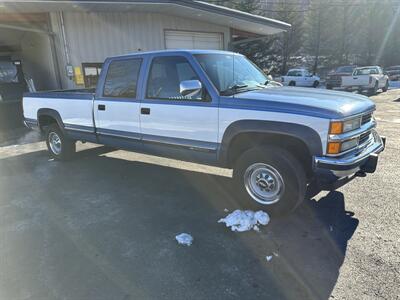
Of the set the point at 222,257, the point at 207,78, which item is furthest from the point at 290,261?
the point at 207,78

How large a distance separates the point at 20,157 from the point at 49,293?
5.66 m

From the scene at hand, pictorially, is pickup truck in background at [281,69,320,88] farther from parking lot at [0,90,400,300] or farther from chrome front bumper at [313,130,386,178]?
chrome front bumper at [313,130,386,178]

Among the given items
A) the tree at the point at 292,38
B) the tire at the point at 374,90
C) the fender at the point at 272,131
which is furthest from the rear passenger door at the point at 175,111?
the tree at the point at 292,38

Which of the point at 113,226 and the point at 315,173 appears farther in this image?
the point at 113,226

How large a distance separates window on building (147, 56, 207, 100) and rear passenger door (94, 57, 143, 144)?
11.3 inches

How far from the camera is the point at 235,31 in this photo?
16703 millimetres

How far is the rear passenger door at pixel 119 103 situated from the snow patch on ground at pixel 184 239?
200 cm

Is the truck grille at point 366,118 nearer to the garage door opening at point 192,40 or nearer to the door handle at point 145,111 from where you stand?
the door handle at point 145,111

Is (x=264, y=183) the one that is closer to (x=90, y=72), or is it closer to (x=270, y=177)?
(x=270, y=177)

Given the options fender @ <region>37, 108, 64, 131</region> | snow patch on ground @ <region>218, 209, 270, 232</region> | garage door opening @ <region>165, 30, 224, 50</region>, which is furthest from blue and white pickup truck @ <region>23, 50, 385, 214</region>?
garage door opening @ <region>165, 30, 224, 50</region>

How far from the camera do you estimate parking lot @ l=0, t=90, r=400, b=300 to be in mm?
2912

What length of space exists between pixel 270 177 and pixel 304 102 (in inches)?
37.9

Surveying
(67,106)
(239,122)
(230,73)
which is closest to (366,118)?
(239,122)

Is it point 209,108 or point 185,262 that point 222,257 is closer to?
point 185,262
